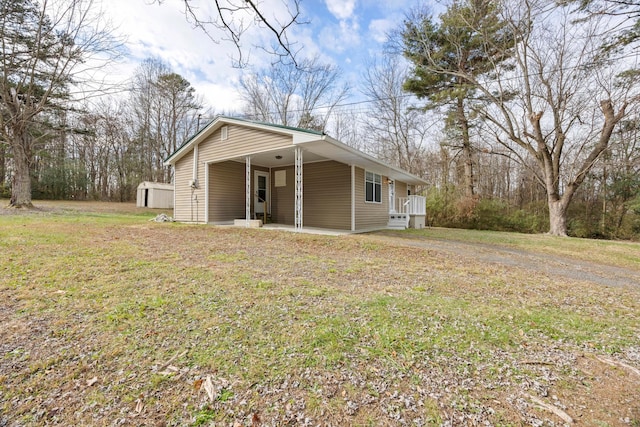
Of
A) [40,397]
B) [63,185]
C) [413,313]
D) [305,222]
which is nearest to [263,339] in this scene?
[40,397]

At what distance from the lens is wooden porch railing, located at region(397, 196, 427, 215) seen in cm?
1335

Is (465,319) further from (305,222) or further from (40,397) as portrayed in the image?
(305,222)

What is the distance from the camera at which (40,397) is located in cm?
155

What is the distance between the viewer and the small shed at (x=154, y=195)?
19.3 meters

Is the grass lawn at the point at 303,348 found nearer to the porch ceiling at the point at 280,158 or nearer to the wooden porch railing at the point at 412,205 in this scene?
the porch ceiling at the point at 280,158

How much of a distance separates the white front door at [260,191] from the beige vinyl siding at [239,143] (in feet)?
6.53

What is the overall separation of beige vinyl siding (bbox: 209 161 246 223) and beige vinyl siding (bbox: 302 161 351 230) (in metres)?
2.89

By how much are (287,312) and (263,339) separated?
0.52m

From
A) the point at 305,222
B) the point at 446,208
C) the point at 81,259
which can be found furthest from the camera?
the point at 446,208

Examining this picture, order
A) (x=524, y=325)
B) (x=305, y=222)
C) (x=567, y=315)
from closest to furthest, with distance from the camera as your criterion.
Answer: (x=524, y=325), (x=567, y=315), (x=305, y=222)

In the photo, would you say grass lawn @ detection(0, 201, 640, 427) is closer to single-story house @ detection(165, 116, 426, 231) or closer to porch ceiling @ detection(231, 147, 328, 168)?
single-story house @ detection(165, 116, 426, 231)

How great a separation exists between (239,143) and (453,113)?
11.8 meters

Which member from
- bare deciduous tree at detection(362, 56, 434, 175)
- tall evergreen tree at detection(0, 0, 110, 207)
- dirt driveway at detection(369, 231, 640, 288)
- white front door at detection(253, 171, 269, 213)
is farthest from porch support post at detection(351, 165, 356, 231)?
bare deciduous tree at detection(362, 56, 434, 175)

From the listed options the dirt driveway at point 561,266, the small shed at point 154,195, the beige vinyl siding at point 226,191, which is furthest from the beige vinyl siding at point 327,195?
the small shed at point 154,195
